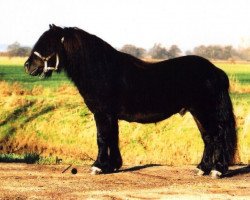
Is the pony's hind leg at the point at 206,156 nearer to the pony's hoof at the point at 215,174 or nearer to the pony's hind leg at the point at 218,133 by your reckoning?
the pony's hind leg at the point at 218,133

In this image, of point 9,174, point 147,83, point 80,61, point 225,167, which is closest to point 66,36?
point 80,61

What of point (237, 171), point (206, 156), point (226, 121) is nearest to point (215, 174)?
point (206, 156)

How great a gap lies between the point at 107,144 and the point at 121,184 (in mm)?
905

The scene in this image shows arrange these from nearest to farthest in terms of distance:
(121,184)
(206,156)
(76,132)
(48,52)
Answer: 1. (121,184)
2. (48,52)
3. (206,156)
4. (76,132)

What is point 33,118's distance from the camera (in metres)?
21.8

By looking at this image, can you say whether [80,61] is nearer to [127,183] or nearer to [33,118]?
[127,183]

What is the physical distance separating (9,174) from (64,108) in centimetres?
1220

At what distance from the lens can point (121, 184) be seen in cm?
869

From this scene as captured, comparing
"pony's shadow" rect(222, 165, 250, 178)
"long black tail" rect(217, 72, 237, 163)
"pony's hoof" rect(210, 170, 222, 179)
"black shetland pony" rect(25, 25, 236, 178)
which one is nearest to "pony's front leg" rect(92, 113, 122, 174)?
"black shetland pony" rect(25, 25, 236, 178)

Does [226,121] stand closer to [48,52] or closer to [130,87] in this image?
[130,87]

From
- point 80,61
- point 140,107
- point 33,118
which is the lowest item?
point 33,118

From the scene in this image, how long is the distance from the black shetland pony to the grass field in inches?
200

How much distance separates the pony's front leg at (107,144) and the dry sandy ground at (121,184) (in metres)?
0.16

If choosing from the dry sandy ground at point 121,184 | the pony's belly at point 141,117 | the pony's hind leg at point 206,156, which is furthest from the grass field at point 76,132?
the pony's hind leg at point 206,156
